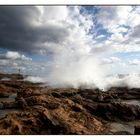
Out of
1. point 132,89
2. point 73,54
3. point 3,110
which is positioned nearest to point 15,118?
point 3,110

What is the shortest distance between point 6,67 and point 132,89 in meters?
1.32

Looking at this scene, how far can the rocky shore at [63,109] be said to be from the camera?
10.6ft

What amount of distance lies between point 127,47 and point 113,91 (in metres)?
0.48

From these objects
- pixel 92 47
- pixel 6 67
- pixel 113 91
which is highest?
pixel 92 47

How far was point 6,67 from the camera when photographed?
3342 millimetres

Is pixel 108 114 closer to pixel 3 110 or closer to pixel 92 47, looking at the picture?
pixel 92 47

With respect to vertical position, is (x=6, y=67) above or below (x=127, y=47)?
below

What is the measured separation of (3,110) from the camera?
10.9 ft

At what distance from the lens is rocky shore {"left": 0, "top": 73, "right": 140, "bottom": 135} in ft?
10.6

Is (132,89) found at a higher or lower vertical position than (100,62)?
lower

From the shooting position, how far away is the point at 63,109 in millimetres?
3410
